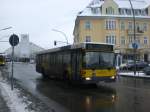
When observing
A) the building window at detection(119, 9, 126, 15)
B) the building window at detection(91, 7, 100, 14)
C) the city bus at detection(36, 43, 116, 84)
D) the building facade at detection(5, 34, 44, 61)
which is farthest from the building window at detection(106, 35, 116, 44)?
the building facade at detection(5, 34, 44, 61)

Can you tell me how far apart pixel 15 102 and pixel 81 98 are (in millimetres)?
3721

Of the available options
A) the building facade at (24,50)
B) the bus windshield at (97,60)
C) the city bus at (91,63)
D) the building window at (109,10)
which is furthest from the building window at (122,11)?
the building facade at (24,50)

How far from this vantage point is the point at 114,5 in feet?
270

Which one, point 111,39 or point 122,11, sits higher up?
point 122,11

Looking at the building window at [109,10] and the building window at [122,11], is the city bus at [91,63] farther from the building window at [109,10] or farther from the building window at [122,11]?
the building window at [122,11]

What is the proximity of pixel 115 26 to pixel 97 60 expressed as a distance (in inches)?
2382

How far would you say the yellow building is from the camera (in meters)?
80.6

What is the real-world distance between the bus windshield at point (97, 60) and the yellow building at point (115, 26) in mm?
56946

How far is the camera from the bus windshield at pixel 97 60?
22.2 m

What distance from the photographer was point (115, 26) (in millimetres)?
82125

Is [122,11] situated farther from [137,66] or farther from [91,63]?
[91,63]

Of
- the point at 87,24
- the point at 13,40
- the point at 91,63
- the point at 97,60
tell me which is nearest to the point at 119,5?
the point at 87,24

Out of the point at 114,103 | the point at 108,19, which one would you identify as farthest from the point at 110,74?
the point at 108,19

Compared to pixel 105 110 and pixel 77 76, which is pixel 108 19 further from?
pixel 105 110
